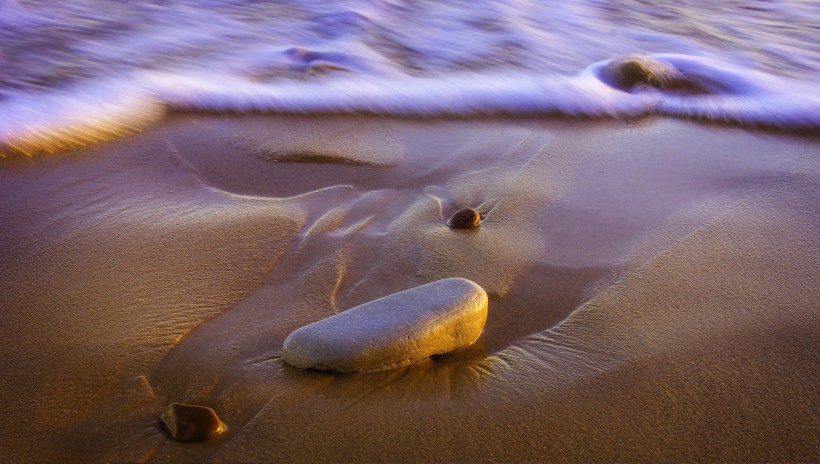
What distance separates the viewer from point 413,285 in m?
2.09

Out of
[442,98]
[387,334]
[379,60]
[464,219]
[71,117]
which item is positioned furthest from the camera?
[379,60]

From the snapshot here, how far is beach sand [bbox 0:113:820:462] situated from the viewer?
159 centimetres

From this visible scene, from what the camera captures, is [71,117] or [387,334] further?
[71,117]

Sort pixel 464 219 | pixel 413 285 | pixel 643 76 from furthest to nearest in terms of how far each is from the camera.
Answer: pixel 643 76
pixel 464 219
pixel 413 285

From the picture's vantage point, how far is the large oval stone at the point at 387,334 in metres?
1.67

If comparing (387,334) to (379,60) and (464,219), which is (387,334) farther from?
(379,60)

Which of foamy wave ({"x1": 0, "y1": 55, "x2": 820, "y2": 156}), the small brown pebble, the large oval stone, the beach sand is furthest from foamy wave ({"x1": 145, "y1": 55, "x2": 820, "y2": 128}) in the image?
the large oval stone

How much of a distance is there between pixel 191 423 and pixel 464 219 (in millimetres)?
1184

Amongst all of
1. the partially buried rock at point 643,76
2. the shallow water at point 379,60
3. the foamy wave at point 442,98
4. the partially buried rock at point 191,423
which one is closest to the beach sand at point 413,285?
the partially buried rock at point 191,423

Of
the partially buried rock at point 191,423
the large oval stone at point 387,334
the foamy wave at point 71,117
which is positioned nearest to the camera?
the partially buried rock at point 191,423

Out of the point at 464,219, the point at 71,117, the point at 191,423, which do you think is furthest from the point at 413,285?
the point at 71,117

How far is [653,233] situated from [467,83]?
1784 mm

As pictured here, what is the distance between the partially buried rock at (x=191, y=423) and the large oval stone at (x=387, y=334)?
26cm

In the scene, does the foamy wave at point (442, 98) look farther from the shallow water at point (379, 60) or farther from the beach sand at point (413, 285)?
the beach sand at point (413, 285)
